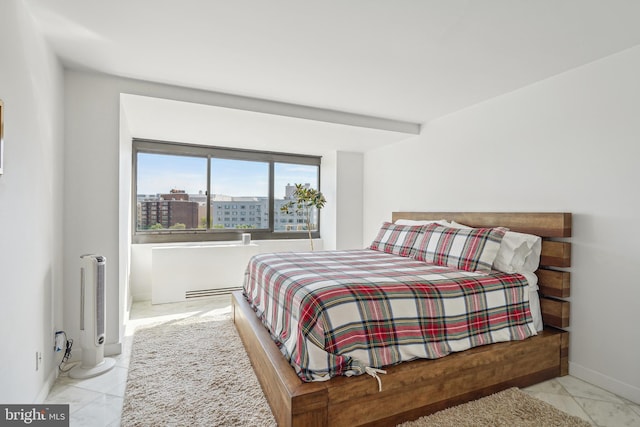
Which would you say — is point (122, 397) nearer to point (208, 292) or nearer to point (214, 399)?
point (214, 399)

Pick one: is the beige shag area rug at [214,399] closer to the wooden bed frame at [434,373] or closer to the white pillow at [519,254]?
the wooden bed frame at [434,373]

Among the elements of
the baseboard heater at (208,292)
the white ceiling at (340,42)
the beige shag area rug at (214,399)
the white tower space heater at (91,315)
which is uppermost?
the white ceiling at (340,42)

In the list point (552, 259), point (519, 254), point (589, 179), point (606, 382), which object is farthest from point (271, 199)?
point (606, 382)

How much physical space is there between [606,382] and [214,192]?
15.5 feet

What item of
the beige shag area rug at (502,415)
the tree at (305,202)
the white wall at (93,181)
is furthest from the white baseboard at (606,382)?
the white wall at (93,181)

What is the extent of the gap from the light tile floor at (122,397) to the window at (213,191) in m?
2.37

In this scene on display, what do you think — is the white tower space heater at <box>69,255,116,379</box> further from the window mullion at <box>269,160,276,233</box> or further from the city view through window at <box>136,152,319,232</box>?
the window mullion at <box>269,160,276,233</box>

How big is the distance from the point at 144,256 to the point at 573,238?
4.70m

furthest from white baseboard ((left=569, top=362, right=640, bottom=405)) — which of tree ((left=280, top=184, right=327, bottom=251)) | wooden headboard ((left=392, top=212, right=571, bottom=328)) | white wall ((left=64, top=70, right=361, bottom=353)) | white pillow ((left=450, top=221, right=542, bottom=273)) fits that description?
white wall ((left=64, top=70, right=361, bottom=353))

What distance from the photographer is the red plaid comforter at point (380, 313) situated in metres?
1.75

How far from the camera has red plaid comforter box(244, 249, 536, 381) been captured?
5.75 feet

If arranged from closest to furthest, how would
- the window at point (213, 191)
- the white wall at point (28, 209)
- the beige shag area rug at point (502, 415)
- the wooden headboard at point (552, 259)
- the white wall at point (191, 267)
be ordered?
the white wall at point (28, 209)
the beige shag area rug at point (502, 415)
the wooden headboard at point (552, 259)
the white wall at point (191, 267)
the window at point (213, 191)

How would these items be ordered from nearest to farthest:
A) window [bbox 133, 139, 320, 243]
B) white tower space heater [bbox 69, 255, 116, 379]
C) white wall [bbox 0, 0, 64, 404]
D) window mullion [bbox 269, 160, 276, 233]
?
white wall [bbox 0, 0, 64, 404] < white tower space heater [bbox 69, 255, 116, 379] < window [bbox 133, 139, 320, 243] < window mullion [bbox 269, 160, 276, 233]

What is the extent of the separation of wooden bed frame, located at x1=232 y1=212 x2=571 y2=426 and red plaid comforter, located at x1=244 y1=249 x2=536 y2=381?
2.5 inches
